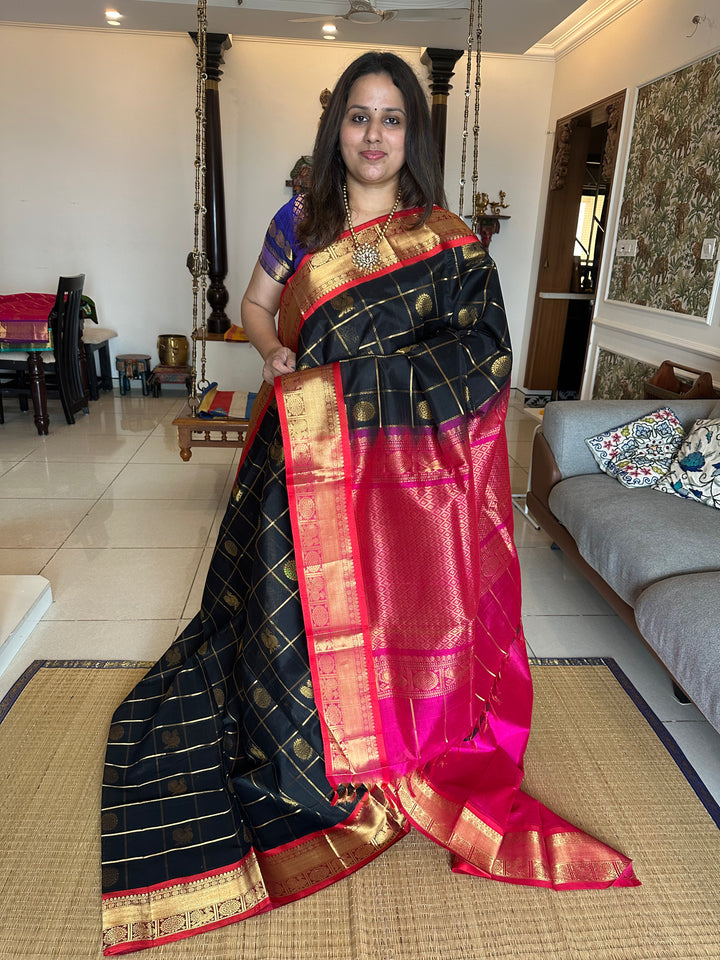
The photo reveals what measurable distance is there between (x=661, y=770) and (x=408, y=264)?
131cm

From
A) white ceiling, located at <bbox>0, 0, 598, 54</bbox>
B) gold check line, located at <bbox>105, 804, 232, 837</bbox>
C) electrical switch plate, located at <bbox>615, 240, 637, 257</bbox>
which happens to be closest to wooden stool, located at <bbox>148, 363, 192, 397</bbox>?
white ceiling, located at <bbox>0, 0, 598, 54</bbox>

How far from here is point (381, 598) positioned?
4.22 ft

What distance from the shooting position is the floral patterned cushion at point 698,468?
7.32ft

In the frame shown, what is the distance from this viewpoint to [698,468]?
90.1 inches

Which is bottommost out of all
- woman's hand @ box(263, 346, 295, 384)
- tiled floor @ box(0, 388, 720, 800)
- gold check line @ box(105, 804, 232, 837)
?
tiled floor @ box(0, 388, 720, 800)

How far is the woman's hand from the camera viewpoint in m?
1.29

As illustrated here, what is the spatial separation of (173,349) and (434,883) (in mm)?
4752

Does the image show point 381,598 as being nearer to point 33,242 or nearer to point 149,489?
point 149,489

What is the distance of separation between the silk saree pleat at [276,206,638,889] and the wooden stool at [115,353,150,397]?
170 inches

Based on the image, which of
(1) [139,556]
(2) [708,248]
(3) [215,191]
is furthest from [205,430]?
(3) [215,191]

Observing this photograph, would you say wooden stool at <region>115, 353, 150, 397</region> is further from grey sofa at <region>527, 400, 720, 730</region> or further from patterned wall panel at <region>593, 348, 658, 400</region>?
grey sofa at <region>527, 400, 720, 730</region>

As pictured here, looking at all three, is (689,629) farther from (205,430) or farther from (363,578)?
(205,430)

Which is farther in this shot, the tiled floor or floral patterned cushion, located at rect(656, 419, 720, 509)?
floral patterned cushion, located at rect(656, 419, 720, 509)

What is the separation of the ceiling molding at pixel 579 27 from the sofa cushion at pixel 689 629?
3614 millimetres
